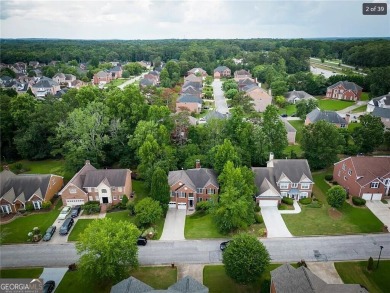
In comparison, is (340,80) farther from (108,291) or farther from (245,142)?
(108,291)

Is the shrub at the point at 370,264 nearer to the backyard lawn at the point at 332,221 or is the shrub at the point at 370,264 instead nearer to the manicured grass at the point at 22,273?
the backyard lawn at the point at 332,221

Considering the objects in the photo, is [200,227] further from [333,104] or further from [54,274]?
[333,104]

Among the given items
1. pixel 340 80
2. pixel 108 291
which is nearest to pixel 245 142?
pixel 108 291

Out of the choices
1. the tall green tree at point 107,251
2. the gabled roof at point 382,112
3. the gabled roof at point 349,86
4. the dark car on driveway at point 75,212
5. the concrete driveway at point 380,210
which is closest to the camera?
the tall green tree at point 107,251

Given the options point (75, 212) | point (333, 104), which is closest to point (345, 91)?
point (333, 104)

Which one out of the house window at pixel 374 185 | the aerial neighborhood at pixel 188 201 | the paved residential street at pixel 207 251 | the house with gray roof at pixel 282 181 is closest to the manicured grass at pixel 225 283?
the aerial neighborhood at pixel 188 201

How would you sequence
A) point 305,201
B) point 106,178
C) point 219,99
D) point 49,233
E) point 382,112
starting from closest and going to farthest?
point 49,233, point 305,201, point 106,178, point 382,112, point 219,99
